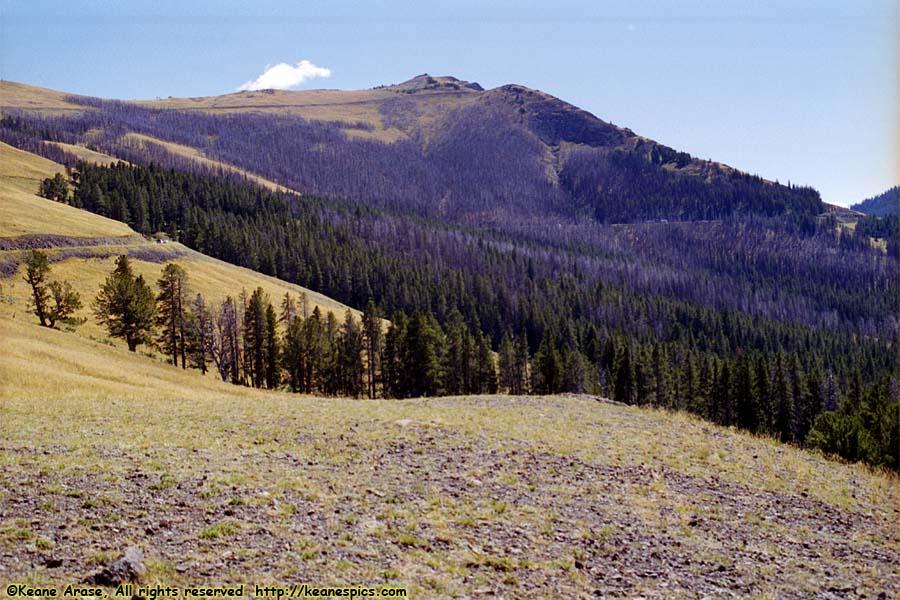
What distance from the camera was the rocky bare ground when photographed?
372 inches

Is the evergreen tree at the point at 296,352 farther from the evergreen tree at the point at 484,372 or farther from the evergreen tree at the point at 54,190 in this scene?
the evergreen tree at the point at 54,190

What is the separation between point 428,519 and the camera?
1210 centimetres

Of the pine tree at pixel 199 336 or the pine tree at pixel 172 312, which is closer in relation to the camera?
the pine tree at pixel 172 312

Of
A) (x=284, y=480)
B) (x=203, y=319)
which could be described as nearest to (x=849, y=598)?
(x=284, y=480)

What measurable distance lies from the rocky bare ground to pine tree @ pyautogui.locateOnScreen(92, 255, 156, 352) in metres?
45.7

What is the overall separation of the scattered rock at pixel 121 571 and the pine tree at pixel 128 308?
183 feet

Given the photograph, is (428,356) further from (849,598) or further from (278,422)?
(849,598)

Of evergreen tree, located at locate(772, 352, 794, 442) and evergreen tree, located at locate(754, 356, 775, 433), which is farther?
evergreen tree, located at locate(772, 352, 794, 442)

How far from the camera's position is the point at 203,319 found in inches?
2579

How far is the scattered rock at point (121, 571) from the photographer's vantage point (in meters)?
8.10

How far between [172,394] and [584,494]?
89.6 feet

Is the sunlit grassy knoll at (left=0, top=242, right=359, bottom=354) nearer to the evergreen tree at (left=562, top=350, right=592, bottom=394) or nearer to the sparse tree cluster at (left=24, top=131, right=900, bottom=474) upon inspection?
the sparse tree cluster at (left=24, top=131, right=900, bottom=474)

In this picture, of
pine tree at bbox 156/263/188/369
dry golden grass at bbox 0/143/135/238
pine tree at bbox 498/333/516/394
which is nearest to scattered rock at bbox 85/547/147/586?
pine tree at bbox 156/263/188/369

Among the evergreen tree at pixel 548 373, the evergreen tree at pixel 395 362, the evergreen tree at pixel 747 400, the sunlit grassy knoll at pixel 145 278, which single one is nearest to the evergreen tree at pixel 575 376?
the evergreen tree at pixel 548 373
